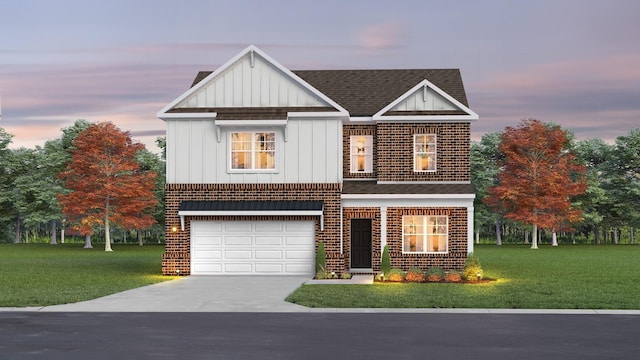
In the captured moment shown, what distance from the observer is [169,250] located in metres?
38.5

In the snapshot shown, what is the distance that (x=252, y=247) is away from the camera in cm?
3844

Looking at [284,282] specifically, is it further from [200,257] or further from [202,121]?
[202,121]

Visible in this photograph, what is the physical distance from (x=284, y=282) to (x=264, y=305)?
30.4 ft

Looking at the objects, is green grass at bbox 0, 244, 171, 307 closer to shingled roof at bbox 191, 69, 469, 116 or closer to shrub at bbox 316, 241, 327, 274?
shrub at bbox 316, 241, 327, 274

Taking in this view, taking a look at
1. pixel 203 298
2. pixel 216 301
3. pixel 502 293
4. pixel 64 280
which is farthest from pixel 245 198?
pixel 502 293

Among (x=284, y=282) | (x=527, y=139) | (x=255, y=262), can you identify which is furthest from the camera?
(x=527, y=139)

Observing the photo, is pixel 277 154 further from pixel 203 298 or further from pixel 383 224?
pixel 203 298

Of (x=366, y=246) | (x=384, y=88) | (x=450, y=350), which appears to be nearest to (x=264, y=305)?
(x=450, y=350)

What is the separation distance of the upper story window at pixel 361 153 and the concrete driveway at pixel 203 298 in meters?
7.41

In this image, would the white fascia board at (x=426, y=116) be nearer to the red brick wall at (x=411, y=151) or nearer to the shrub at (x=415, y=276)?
the red brick wall at (x=411, y=151)

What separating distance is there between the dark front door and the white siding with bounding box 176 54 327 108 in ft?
20.6

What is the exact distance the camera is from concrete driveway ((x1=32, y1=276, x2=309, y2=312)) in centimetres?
2416

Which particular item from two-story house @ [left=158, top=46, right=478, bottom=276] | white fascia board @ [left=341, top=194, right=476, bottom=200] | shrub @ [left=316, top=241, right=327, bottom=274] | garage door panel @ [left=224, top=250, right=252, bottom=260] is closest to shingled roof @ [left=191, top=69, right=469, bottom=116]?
two-story house @ [left=158, top=46, right=478, bottom=276]

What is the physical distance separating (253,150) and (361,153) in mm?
5303
